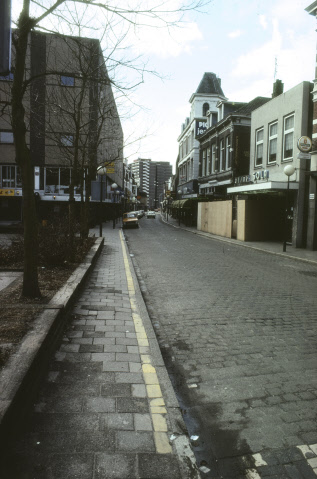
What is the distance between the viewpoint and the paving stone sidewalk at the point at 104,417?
256cm

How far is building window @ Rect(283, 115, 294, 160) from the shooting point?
1983 centimetres

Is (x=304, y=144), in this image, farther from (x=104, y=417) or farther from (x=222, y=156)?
(x=222, y=156)

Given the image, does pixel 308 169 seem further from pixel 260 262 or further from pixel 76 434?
pixel 76 434

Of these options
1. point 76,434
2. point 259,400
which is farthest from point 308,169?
Answer: point 76,434

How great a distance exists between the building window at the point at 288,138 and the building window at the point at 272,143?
50.8 inches

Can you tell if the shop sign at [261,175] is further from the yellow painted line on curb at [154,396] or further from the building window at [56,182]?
the building window at [56,182]

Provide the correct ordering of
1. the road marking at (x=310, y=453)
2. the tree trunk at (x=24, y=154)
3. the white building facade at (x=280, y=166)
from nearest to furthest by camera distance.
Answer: the road marking at (x=310, y=453) → the tree trunk at (x=24, y=154) → the white building facade at (x=280, y=166)

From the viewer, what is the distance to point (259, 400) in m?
3.67

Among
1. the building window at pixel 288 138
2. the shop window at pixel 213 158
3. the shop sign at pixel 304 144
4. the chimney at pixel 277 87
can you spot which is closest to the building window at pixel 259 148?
the building window at pixel 288 138

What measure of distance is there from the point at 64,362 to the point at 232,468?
2207 millimetres

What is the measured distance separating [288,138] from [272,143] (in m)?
2.07

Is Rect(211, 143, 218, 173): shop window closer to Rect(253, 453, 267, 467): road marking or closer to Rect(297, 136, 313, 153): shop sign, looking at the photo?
Rect(297, 136, 313, 153): shop sign

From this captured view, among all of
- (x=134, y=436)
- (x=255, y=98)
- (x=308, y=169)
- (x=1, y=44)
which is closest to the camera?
(x=1, y=44)

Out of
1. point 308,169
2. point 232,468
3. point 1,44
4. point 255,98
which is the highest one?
point 255,98
